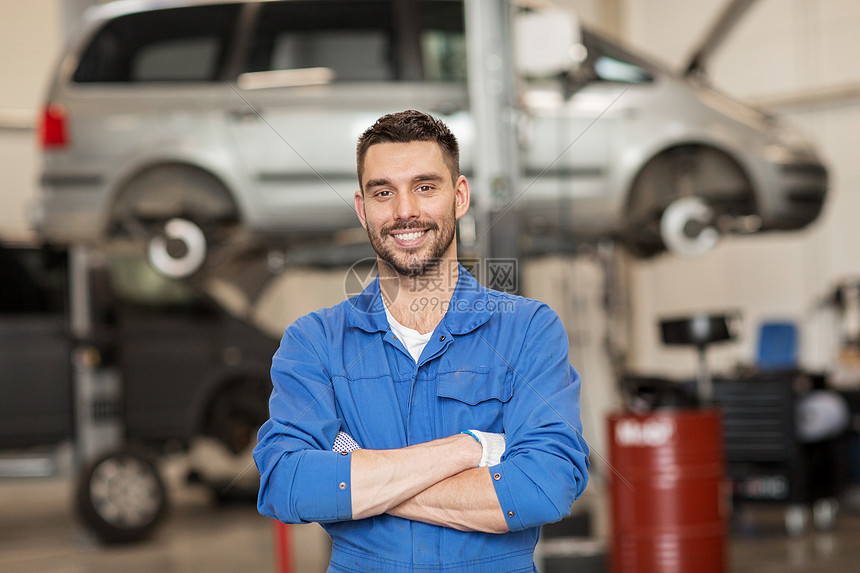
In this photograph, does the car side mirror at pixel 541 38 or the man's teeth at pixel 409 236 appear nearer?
the man's teeth at pixel 409 236

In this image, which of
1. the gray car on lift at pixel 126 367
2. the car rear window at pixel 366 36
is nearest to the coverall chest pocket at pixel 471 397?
the car rear window at pixel 366 36

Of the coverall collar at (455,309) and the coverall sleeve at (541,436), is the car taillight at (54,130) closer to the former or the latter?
the coverall collar at (455,309)

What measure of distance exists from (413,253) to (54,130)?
11.1 ft

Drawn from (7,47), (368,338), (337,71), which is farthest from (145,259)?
(7,47)

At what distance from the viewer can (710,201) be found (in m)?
4.20

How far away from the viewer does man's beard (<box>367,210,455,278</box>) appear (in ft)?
2.73

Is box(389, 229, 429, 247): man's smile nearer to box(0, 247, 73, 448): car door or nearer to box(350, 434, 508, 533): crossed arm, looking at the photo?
box(350, 434, 508, 533): crossed arm

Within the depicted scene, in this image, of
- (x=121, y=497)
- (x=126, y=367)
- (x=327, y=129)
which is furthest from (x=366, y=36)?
(x=121, y=497)

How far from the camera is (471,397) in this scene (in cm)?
92

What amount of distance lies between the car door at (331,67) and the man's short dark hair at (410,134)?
217 cm

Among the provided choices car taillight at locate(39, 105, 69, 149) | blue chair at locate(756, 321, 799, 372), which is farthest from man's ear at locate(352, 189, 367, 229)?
blue chair at locate(756, 321, 799, 372)

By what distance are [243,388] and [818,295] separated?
5410 mm

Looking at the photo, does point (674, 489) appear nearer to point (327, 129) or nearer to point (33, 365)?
point (327, 129)

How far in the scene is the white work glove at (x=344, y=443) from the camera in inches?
36.6
